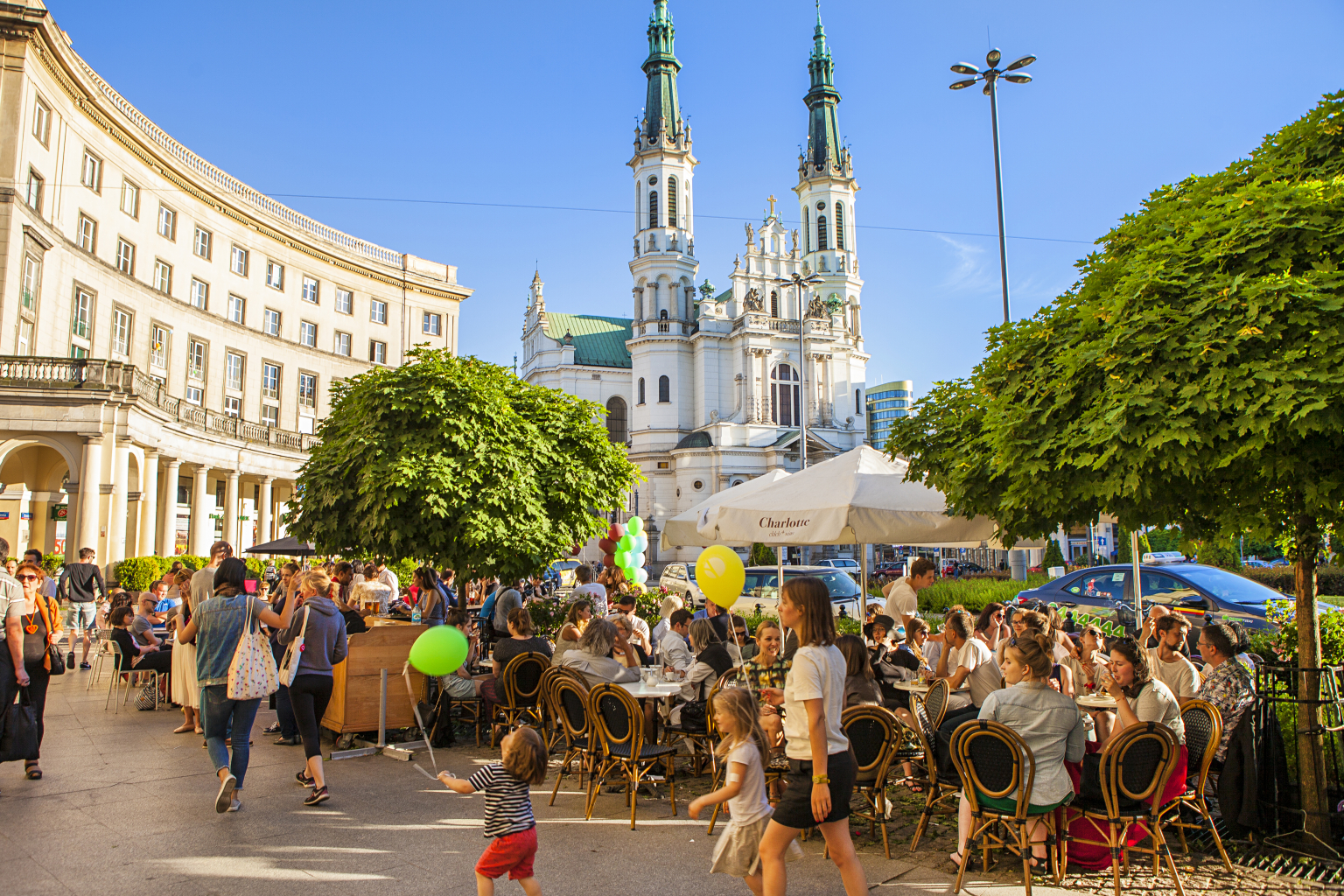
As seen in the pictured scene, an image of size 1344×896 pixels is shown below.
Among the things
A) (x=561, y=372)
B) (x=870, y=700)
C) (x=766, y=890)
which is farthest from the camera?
(x=561, y=372)

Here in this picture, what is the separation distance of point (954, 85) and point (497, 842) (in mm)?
16805

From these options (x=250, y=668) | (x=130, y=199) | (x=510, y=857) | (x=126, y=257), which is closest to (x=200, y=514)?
(x=126, y=257)

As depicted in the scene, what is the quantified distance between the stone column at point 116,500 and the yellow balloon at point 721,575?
25278mm

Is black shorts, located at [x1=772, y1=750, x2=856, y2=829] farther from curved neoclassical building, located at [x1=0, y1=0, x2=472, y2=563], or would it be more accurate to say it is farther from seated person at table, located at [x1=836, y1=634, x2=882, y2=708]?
curved neoclassical building, located at [x1=0, y1=0, x2=472, y2=563]

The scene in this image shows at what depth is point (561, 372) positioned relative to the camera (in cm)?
6912

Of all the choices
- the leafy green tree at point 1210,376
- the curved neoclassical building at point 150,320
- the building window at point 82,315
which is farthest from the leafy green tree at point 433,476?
the building window at point 82,315

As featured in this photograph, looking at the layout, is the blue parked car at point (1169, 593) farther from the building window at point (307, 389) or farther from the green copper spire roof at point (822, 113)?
the green copper spire roof at point (822, 113)

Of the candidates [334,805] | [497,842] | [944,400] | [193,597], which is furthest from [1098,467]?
[193,597]

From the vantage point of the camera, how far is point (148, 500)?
1112 inches

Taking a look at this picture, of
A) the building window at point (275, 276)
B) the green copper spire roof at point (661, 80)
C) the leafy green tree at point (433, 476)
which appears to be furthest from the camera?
the green copper spire roof at point (661, 80)

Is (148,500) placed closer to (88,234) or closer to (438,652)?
(88,234)

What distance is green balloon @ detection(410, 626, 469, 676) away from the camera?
6000 millimetres

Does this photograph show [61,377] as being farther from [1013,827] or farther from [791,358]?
[791,358]

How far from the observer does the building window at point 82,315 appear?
30906 millimetres
